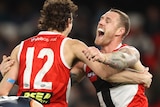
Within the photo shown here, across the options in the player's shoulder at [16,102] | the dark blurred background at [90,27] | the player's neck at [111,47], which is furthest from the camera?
the dark blurred background at [90,27]

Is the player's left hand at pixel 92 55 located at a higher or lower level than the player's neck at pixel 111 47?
higher

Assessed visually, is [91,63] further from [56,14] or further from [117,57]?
[56,14]

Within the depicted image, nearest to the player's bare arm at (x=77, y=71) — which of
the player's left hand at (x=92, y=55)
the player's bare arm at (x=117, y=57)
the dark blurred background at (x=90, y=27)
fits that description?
the player's bare arm at (x=117, y=57)

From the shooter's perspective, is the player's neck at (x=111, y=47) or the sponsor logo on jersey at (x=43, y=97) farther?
the player's neck at (x=111, y=47)

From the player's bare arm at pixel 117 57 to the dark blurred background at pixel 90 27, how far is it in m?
4.10

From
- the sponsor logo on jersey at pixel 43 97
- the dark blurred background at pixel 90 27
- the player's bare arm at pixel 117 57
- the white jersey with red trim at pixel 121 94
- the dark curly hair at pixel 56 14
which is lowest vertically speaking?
the dark blurred background at pixel 90 27

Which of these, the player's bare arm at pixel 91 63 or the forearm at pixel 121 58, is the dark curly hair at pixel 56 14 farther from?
the forearm at pixel 121 58

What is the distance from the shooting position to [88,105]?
974 centimetres

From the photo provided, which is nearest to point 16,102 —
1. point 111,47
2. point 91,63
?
point 91,63

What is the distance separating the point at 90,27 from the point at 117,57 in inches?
227

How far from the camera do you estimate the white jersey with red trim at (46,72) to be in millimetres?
5562

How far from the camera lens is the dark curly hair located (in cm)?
585

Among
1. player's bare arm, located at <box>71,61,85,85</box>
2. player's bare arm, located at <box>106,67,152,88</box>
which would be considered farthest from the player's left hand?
player's bare arm, located at <box>71,61,85,85</box>

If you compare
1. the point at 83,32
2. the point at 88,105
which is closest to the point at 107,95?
the point at 88,105
